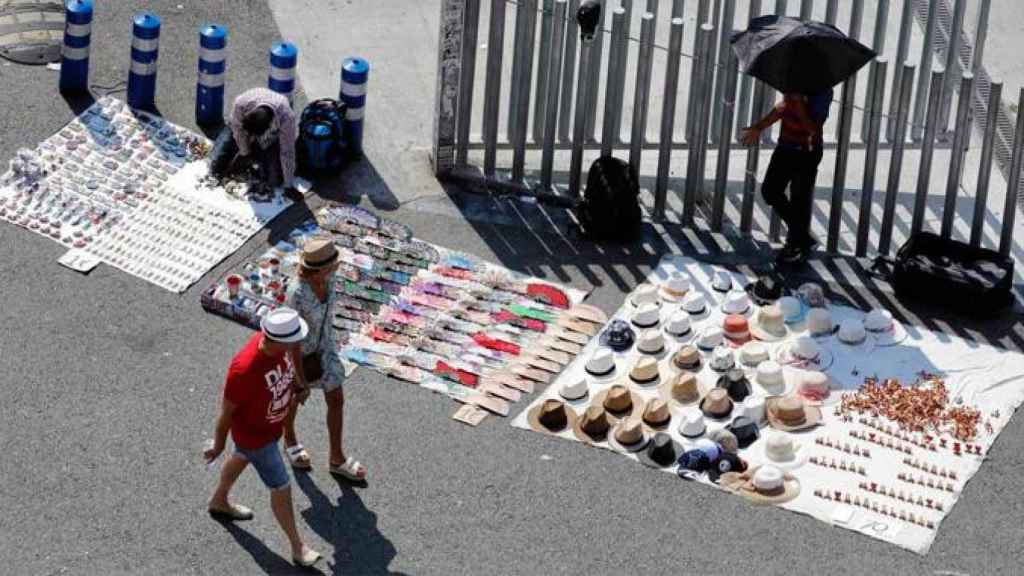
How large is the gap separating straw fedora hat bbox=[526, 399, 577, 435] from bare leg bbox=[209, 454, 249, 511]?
75.0 inches

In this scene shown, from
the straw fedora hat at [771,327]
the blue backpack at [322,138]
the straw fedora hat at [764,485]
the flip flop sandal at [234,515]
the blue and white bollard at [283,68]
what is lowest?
the flip flop sandal at [234,515]

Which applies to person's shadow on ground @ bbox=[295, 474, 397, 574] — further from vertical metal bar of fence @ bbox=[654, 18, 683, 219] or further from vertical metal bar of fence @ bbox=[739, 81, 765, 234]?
vertical metal bar of fence @ bbox=[739, 81, 765, 234]

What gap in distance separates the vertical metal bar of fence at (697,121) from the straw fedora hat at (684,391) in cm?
222

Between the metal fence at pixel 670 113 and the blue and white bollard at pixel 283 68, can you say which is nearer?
the metal fence at pixel 670 113

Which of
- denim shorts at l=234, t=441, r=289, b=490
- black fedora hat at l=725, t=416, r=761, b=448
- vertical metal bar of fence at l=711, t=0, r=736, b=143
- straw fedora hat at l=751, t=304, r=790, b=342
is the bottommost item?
black fedora hat at l=725, t=416, r=761, b=448

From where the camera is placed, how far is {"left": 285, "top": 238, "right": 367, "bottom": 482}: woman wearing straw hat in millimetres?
12023

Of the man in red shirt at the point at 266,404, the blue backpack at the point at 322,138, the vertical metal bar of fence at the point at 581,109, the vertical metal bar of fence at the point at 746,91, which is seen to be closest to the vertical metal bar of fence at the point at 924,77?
the vertical metal bar of fence at the point at 746,91

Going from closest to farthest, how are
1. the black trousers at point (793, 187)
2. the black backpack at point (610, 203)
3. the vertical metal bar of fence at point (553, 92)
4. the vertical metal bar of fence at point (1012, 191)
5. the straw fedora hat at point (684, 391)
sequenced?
the straw fedora hat at point (684, 391) → the vertical metal bar of fence at point (1012, 191) → the black trousers at point (793, 187) → the black backpack at point (610, 203) → the vertical metal bar of fence at point (553, 92)

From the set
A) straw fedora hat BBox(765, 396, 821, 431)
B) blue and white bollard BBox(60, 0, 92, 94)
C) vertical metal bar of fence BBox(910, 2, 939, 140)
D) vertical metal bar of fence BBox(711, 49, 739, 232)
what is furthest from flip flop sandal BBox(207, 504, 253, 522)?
vertical metal bar of fence BBox(910, 2, 939, 140)

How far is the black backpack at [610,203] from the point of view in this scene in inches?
599

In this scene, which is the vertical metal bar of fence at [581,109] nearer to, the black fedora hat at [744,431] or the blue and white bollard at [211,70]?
the blue and white bollard at [211,70]

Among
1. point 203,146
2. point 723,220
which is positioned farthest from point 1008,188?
point 203,146

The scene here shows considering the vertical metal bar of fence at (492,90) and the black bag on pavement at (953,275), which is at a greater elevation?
the vertical metal bar of fence at (492,90)

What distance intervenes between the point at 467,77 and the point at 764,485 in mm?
4404
